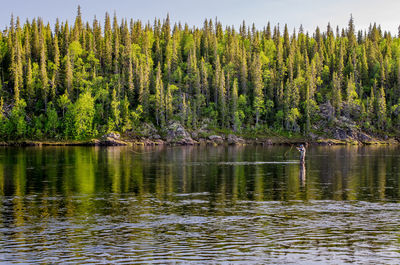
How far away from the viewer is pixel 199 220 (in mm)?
28828

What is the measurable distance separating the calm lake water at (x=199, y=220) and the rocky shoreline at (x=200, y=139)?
95.0 m

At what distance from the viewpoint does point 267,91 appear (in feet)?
654

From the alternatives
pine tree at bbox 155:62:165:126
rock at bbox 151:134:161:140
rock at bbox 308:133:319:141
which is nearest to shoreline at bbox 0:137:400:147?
rock at bbox 151:134:161:140

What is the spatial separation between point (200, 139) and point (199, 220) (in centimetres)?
13096

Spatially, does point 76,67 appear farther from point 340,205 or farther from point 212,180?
point 340,205

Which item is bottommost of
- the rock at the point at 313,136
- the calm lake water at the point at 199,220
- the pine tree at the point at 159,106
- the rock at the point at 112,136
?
the calm lake water at the point at 199,220

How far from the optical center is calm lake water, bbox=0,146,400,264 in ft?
68.9

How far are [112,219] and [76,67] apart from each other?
17287cm

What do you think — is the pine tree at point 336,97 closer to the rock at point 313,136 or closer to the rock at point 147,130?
the rock at point 313,136

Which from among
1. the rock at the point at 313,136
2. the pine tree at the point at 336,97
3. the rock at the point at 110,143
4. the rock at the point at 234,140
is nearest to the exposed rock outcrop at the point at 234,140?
the rock at the point at 234,140

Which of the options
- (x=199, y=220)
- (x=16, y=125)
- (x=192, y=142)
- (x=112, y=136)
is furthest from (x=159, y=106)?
(x=199, y=220)

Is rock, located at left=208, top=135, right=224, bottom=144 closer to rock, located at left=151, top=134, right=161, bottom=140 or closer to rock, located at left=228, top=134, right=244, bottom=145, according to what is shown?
rock, located at left=228, top=134, right=244, bottom=145

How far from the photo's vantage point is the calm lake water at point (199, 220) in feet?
68.9

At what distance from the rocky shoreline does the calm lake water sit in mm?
94958
